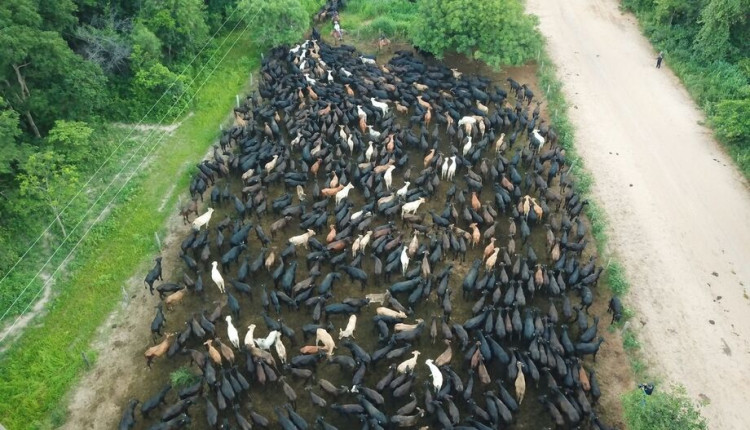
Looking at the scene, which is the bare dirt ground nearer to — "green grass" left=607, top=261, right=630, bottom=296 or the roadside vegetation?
"green grass" left=607, top=261, right=630, bottom=296

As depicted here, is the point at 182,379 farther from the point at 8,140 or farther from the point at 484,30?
the point at 484,30

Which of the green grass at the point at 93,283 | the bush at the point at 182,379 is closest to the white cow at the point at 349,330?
the bush at the point at 182,379

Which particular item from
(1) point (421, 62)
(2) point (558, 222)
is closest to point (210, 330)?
(2) point (558, 222)

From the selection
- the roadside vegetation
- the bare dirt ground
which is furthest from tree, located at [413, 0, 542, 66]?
the bare dirt ground

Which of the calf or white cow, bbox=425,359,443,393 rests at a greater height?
the calf

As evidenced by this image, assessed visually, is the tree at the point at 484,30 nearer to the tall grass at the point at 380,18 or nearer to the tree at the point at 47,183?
the tall grass at the point at 380,18

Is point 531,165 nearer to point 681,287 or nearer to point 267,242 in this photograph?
point 681,287
